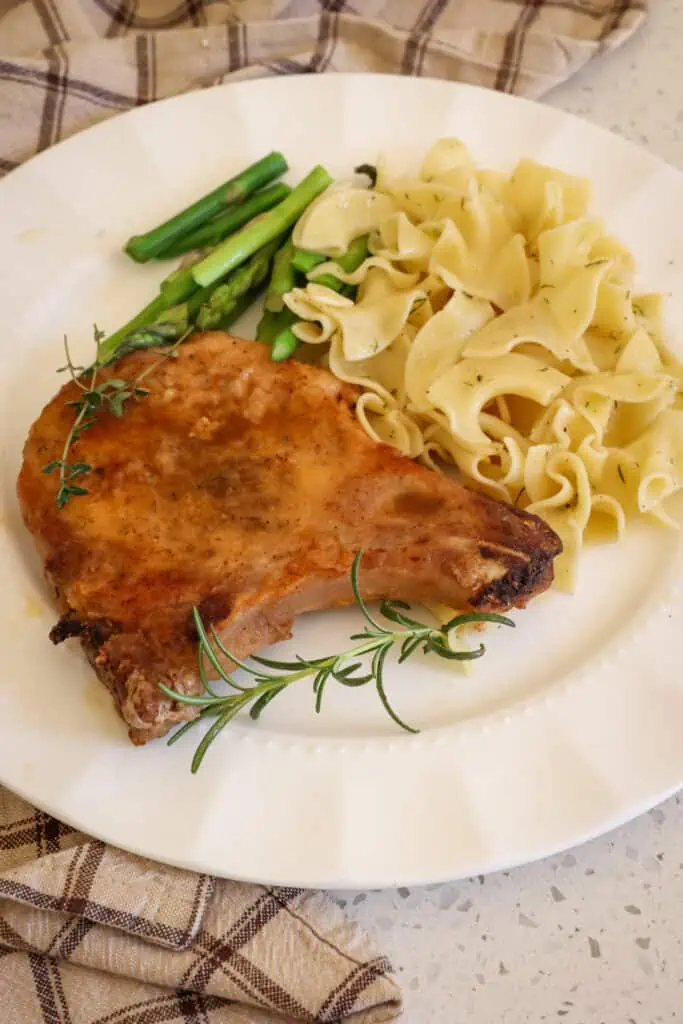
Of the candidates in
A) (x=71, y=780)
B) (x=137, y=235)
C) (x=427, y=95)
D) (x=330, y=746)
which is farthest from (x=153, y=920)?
(x=427, y=95)

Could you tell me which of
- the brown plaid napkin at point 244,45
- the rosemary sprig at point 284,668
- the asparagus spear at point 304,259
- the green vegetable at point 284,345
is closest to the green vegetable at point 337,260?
the asparagus spear at point 304,259

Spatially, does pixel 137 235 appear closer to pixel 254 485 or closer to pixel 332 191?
pixel 332 191

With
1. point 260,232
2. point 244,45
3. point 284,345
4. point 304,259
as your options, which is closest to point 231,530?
point 284,345

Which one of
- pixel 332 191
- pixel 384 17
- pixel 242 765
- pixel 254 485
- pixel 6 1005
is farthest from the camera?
pixel 384 17

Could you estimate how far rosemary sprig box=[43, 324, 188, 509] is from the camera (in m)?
3.12

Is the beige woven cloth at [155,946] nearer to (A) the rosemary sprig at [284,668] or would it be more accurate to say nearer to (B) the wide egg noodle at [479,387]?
(A) the rosemary sprig at [284,668]

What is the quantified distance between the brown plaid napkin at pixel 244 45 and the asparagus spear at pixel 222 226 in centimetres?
86

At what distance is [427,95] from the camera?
4613 mm

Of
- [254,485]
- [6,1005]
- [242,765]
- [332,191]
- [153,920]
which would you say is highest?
[332,191]

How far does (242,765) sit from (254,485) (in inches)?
34.5

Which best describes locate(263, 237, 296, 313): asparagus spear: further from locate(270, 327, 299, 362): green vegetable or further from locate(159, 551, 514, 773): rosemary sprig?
locate(159, 551, 514, 773): rosemary sprig

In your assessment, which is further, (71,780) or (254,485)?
(254,485)

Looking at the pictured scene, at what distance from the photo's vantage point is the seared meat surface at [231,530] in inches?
113

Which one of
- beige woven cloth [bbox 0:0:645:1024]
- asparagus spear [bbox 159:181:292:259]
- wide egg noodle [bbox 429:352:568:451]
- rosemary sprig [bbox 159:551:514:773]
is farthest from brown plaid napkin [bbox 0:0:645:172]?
beige woven cloth [bbox 0:0:645:1024]
